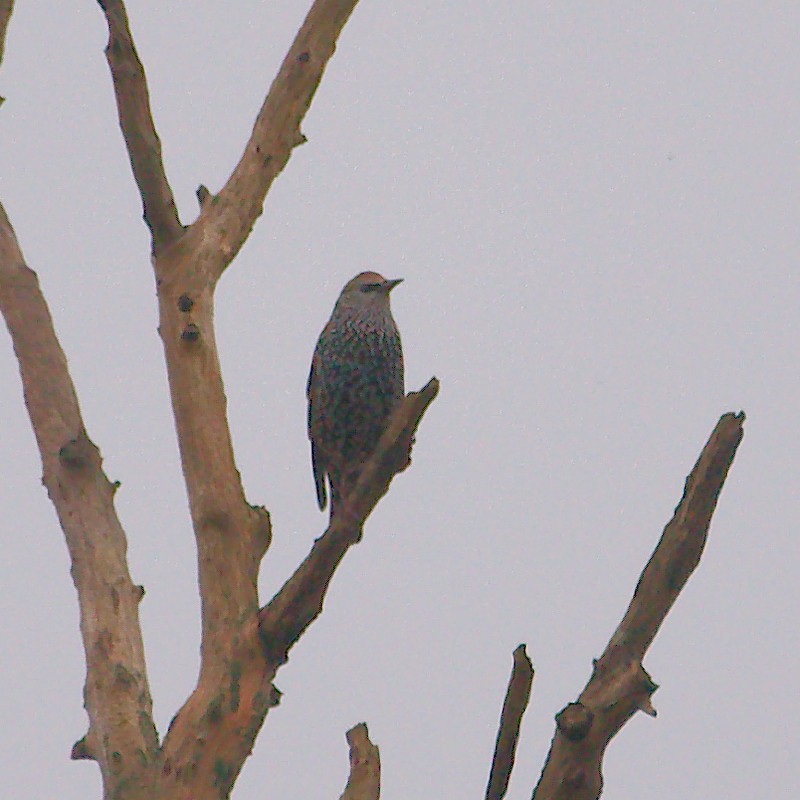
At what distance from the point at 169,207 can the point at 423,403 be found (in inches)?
46.9

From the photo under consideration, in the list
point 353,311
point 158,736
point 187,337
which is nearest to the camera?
point 158,736

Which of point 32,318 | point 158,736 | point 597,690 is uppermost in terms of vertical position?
point 32,318

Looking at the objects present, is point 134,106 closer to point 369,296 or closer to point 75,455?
point 75,455

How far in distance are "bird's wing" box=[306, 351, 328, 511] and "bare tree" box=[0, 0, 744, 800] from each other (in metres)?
1.15

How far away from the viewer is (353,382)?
16.4ft

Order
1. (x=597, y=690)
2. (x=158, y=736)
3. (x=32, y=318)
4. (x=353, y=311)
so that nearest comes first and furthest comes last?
(x=597, y=690), (x=158, y=736), (x=32, y=318), (x=353, y=311)

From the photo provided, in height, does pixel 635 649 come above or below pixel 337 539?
below

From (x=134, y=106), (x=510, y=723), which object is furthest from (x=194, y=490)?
(x=510, y=723)

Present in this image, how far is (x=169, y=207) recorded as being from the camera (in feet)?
12.9

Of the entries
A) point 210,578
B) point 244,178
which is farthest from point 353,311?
point 210,578

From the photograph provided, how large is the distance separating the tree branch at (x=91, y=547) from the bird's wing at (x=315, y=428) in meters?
1.29

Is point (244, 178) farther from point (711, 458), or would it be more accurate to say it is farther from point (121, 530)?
point (711, 458)

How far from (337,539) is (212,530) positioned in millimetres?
475

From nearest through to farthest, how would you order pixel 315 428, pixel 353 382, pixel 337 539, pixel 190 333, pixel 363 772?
pixel 337 539
pixel 190 333
pixel 363 772
pixel 353 382
pixel 315 428
